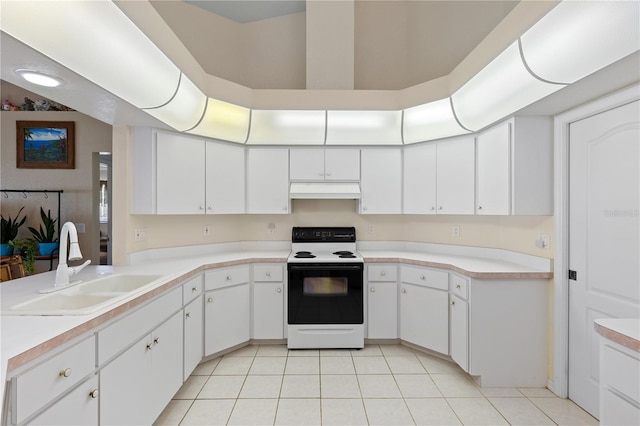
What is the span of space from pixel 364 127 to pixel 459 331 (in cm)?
209

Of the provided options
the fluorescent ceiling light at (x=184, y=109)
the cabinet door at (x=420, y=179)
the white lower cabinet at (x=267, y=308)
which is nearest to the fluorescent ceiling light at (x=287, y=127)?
the fluorescent ceiling light at (x=184, y=109)

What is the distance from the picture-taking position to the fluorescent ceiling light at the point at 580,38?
1186 mm

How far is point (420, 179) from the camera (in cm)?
303

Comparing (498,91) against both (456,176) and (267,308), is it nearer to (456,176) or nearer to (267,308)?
(456,176)

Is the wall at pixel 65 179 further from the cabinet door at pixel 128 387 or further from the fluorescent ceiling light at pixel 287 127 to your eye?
the cabinet door at pixel 128 387

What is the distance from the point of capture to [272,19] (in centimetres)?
343

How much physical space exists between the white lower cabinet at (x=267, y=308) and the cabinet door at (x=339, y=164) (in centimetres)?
127

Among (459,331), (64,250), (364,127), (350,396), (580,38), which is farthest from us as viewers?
(364,127)

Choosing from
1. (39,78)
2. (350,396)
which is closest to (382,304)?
(350,396)

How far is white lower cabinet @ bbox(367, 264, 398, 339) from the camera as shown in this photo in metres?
2.87

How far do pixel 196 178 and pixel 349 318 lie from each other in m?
2.02

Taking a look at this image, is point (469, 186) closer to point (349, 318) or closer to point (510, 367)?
point (510, 367)

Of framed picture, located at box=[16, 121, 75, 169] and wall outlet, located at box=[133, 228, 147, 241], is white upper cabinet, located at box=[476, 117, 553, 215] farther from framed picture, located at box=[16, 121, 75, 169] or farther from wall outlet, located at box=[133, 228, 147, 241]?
framed picture, located at box=[16, 121, 75, 169]

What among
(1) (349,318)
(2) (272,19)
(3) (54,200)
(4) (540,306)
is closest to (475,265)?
(4) (540,306)
